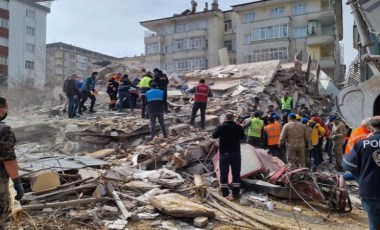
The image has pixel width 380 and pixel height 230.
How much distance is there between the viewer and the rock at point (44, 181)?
573cm

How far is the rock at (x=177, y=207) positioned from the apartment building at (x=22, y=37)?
34789 millimetres

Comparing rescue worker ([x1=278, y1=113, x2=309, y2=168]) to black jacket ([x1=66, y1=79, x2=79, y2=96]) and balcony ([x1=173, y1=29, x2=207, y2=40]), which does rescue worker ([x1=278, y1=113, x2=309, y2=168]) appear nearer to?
black jacket ([x1=66, y1=79, x2=79, y2=96])

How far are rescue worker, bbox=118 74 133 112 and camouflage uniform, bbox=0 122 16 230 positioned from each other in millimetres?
9023

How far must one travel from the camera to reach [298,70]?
1912 centimetres

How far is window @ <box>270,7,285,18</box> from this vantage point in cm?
3894

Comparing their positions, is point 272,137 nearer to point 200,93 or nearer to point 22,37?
point 200,93

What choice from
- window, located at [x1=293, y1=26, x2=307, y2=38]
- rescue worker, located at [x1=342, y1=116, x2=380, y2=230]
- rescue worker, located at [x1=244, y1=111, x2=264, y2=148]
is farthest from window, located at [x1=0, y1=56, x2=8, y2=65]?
rescue worker, located at [x1=342, y1=116, x2=380, y2=230]

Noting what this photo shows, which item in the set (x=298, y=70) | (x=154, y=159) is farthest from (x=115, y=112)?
(x=298, y=70)

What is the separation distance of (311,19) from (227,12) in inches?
470

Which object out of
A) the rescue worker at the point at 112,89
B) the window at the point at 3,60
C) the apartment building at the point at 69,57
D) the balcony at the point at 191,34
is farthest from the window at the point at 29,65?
the rescue worker at the point at 112,89

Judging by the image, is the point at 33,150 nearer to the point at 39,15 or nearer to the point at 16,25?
the point at 16,25

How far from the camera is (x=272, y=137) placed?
9.70 m

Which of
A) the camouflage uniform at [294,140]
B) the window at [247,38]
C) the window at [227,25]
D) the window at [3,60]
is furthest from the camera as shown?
the window at [227,25]

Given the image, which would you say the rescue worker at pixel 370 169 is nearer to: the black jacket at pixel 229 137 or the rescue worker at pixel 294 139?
the black jacket at pixel 229 137
